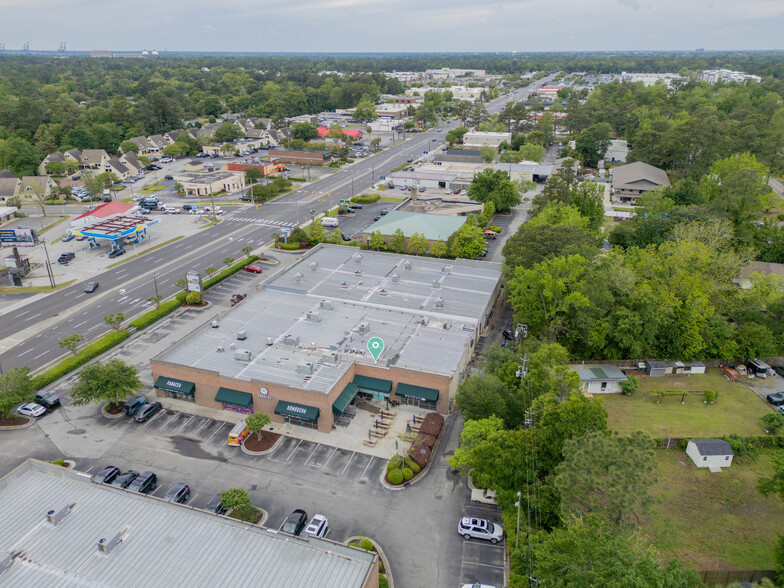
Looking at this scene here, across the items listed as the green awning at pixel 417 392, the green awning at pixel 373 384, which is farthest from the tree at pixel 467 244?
the green awning at pixel 373 384

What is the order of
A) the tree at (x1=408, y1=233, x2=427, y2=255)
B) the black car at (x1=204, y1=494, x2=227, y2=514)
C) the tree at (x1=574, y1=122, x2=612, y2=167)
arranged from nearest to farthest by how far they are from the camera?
the black car at (x1=204, y1=494, x2=227, y2=514) < the tree at (x1=408, y1=233, x2=427, y2=255) < the tree at (x1=574, y1=122, x2=612, y2=167)

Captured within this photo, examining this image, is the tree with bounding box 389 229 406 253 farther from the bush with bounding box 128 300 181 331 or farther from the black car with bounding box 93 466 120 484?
the black car with bounding box 93 466 120 484

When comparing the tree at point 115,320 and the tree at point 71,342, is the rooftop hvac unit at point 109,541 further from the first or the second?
the tree at point 115,320

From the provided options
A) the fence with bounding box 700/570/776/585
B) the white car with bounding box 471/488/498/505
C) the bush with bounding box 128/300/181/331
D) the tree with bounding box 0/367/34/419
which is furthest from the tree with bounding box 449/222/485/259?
the tree with bounding box 0/367/34/419

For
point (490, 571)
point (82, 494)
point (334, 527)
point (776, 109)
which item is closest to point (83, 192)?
point (82, 494)

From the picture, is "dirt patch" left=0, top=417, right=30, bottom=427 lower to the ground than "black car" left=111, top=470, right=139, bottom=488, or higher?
lower
